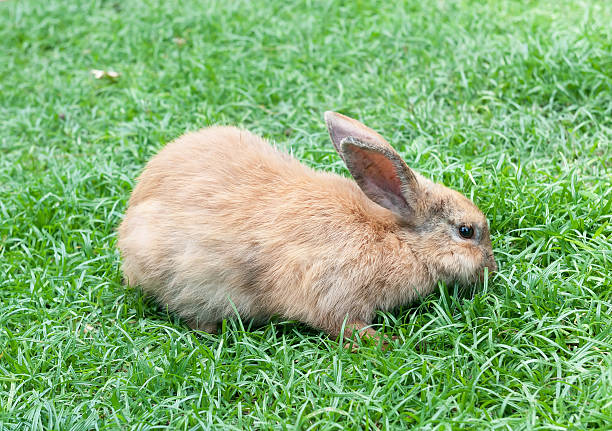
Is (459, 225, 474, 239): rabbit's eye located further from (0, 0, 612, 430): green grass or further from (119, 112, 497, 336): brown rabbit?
(0, 0, 612, 430): green grass

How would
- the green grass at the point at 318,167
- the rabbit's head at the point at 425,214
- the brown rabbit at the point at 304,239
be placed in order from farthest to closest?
the rabbit's head at the point at 425,214 < the brown rabbit at the point at 304,239 < the green grass at the point at 318,167

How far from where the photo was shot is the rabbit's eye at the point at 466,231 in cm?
384

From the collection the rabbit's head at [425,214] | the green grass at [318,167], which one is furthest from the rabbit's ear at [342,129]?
the green grass at [318,167]

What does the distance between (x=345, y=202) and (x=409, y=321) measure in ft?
2.38

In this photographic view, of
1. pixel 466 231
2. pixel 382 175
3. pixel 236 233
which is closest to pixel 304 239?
pixel 236 233

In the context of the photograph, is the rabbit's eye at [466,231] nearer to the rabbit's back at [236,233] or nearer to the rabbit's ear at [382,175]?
the rabbit's ear at [382,175]

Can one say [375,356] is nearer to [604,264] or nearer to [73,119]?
[604,264]

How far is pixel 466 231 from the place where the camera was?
3.84 metres

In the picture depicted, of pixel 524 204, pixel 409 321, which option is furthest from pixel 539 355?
pixel 524 204

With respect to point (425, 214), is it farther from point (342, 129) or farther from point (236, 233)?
point (236, 233)

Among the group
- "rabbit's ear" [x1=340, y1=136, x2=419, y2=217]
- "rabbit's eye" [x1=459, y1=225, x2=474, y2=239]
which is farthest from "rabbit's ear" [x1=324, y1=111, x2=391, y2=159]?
"rabbit's eye" [x1=459, y1=225, x2=474, y2=239]

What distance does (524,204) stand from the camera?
4199 millimetres

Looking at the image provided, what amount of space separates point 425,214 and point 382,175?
1.07 feet

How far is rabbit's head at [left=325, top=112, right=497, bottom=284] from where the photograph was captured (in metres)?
3.76
